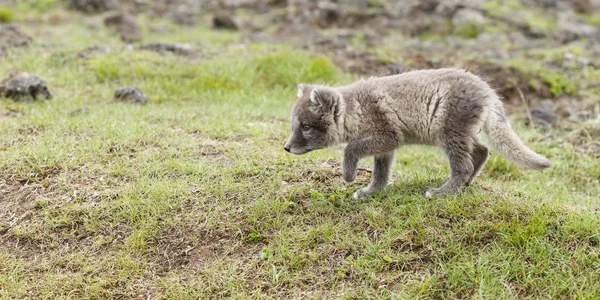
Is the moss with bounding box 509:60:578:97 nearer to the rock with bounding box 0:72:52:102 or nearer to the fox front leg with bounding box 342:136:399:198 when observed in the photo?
the fox front leg with bounding box 342:136:399:198

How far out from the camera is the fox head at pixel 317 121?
5793 millimetres

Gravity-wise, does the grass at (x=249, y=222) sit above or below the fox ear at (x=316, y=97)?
below

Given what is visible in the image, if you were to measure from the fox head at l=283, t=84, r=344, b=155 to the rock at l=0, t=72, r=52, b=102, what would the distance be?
5510 mm

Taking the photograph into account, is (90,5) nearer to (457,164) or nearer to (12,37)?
(12,37)

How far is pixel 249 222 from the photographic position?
5.51m

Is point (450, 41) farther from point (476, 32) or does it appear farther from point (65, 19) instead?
point (65, 19)

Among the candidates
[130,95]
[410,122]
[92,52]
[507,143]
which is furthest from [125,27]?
[507,143]

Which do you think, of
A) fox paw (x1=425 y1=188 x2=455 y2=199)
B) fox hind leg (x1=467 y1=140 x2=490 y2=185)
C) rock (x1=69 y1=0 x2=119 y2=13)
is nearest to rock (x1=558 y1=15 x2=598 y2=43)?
fox hind leg (x1=467 y1=140 x2=490 y2=185)

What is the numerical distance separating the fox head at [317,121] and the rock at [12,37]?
9.29m

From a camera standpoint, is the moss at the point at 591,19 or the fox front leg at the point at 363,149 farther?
the moss at the point at 591,19

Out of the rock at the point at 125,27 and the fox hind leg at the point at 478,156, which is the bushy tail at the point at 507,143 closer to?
the fox hind leg at the point at 478,156

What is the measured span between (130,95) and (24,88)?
174 centimetres

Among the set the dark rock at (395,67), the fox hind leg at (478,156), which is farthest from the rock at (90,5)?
the fox hind leg at (478,156)

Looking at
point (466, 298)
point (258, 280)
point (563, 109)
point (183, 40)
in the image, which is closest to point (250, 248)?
point (258, 280)
